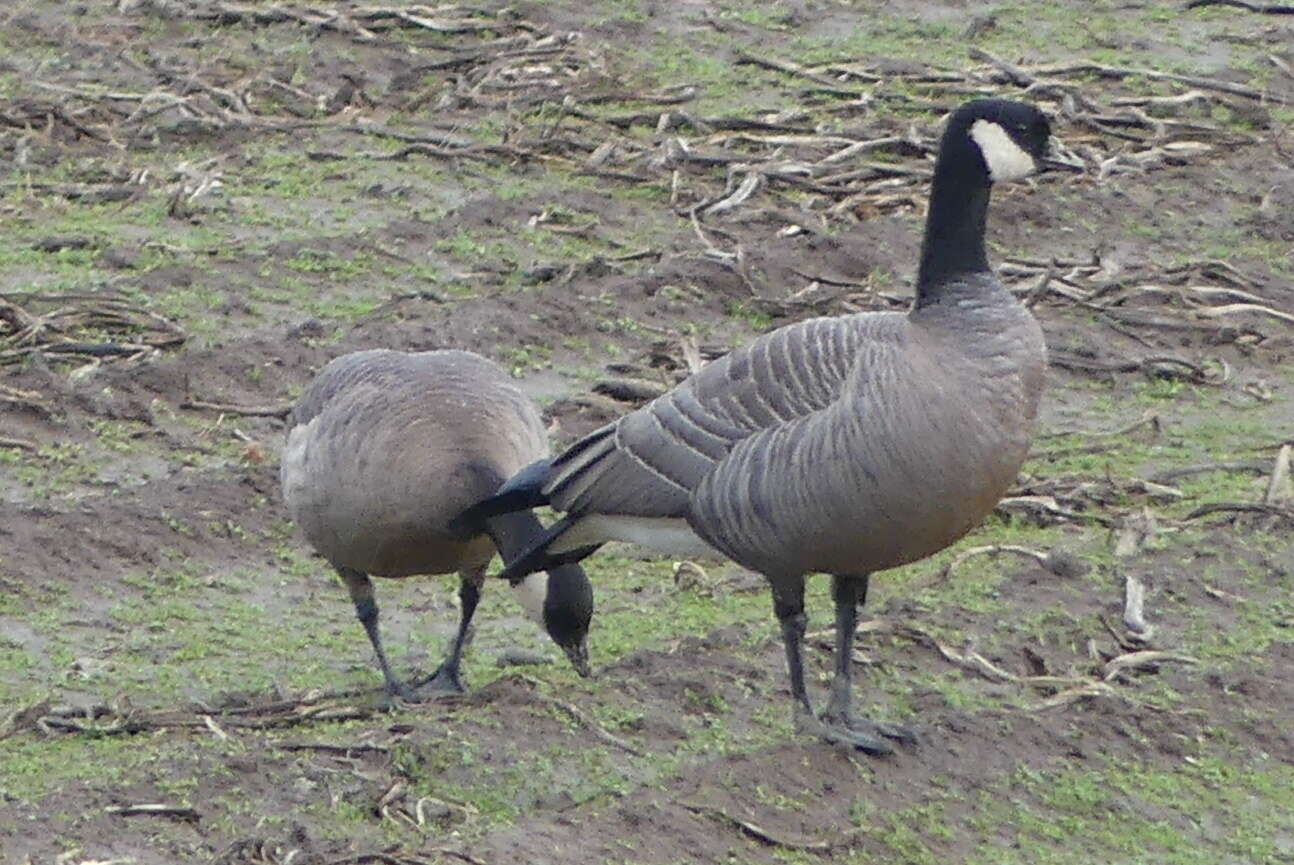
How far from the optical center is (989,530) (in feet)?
29.8

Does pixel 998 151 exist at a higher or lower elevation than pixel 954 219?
higher

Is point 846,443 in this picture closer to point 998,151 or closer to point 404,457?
point 998,151

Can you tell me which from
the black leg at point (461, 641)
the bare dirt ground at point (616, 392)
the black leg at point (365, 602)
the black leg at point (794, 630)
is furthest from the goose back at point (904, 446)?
the black leg at point (365, 602)

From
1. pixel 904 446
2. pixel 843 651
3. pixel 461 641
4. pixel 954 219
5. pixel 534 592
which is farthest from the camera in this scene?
pixel 461 641

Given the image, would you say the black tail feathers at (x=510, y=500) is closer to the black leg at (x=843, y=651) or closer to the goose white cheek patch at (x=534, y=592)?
the goose white cheek patch at (x=534, y=592)

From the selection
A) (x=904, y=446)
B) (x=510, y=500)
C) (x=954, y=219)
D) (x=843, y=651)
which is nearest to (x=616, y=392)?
(x=510, y=500)

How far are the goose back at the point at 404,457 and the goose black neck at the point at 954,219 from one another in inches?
57.0

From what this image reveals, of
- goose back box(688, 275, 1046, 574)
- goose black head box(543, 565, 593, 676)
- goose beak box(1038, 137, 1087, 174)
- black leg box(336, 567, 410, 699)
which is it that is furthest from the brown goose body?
black leg box(336, 567, 410, 699)

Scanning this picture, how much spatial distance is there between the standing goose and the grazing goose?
136 millimetres

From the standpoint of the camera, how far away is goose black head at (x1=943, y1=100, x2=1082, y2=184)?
7176mm

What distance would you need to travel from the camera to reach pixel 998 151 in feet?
23.6

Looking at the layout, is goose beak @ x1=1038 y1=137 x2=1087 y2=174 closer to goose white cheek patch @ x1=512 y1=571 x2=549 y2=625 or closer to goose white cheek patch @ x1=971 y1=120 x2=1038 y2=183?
goose white cheek patch @ x1=971 y1=120 x2=1038 y2=183

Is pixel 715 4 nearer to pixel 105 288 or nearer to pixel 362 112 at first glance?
pixel 362 112

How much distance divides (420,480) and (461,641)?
635mm
